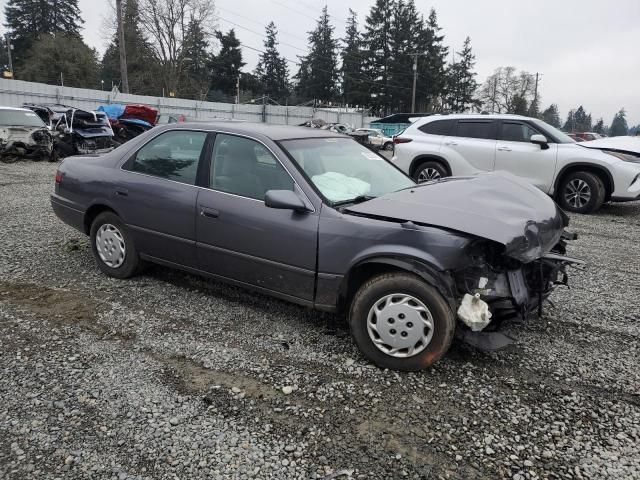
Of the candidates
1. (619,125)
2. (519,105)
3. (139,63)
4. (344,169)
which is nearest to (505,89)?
(519,105)

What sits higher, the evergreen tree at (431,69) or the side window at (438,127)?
the evergreen tree at (431,69)

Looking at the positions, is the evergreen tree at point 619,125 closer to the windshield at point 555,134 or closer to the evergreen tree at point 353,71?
the evergreen tree at point 353,71

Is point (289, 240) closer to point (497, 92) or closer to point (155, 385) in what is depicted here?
point (155, 385)

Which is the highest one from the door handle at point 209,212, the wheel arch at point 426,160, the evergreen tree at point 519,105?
the evergreen tree at point 519,105

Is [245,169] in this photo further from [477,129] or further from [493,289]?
[477,129]

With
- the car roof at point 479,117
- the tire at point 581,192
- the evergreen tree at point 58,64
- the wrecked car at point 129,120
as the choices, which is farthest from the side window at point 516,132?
the evergreen tree at point 58,64

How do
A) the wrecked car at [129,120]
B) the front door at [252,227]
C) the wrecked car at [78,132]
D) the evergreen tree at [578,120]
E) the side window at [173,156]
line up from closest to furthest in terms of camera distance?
the front door at [252,227] < the side window at [173,156] < the wrecked car at [78,132] < the wrecked car at [129,120] < the evergreen tree at [578,120]

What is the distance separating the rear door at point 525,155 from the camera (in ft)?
29.1

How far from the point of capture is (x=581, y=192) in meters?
8.79

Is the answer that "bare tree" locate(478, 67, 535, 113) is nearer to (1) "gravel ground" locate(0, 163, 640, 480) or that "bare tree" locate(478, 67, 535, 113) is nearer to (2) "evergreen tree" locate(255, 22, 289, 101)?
(2) "evergreen tree" locate(255, 22, 289, 101)

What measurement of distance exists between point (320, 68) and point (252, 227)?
73.1 metres

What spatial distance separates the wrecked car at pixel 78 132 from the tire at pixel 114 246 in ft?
39.8

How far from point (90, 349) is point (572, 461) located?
3023mm

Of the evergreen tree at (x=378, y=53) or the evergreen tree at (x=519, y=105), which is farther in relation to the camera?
the evergreen tree at (x=519, y=105)
